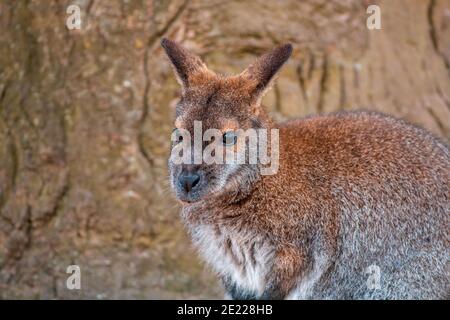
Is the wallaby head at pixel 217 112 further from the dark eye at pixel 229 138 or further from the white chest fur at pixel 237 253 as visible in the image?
the white chest fur at pixel 237 253

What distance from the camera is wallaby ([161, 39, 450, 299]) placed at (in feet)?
24.4

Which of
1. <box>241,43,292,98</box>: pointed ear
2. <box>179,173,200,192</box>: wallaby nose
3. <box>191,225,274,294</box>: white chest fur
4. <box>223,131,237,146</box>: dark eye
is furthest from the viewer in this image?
<box>191,225,274,294</box>: white chest fur

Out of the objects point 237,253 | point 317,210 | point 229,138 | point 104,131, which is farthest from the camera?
point 104,131

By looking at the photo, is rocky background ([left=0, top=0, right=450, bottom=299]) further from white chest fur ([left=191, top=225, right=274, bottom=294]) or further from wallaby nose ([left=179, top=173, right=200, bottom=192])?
wallaby nose ([left=179, top=173, right=200, bottom=192])

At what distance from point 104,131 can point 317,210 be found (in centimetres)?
297

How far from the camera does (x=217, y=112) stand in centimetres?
728

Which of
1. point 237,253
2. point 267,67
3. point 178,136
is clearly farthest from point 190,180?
point 267,67

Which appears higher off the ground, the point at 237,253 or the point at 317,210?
the point at 317,210

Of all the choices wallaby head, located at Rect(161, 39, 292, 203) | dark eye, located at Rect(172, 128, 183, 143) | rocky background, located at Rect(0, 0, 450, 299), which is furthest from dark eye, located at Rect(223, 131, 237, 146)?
rocky background, located at Rect(0, 0, 450, 299)

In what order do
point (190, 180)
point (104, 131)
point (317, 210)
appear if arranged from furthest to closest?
point (104, 131)
point (317, 210)
point (190, 180)

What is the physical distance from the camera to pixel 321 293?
769 centimetres

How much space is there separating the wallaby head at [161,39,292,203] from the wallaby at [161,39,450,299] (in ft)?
0.04

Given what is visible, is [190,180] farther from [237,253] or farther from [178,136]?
[237,253]
